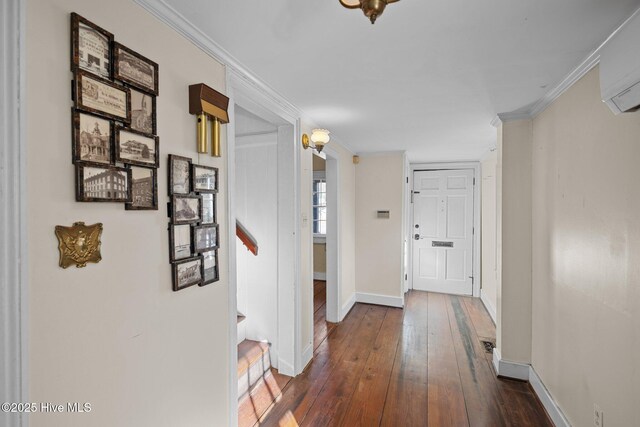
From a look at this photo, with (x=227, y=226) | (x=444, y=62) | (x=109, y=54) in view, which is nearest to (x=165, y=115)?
(x=109, y=54)

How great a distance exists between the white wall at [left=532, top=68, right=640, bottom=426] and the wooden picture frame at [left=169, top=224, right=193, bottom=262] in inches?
75.7

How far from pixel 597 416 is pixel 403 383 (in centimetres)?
122

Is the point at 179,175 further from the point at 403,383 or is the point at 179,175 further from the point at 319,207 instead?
the point at 319,207

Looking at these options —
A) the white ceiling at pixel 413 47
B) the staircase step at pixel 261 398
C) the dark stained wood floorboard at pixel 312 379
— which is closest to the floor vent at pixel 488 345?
the dark stained wood floorboard at pixel 312 379

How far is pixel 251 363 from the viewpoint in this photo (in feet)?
7.93

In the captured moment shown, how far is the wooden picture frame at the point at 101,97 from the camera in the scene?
94cm

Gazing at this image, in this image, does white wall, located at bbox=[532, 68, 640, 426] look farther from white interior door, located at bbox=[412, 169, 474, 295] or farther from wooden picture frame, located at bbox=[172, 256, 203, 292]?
white interior door, located at bbox=[412, 169, 474, 295]

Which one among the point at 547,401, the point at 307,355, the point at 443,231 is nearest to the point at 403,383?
the point at 307,355

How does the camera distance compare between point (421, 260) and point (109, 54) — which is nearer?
point (109, 54)

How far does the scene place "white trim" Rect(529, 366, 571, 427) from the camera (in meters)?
1.93

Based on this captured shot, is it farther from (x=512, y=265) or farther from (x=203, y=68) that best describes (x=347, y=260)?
(x=203, y=68)

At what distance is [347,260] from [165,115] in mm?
3262

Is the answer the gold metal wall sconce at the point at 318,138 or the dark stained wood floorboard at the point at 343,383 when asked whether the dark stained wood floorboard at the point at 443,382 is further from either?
the gold metal wall sconce at the point at 318,138

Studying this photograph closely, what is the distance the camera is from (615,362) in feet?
4.66
